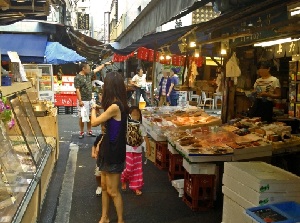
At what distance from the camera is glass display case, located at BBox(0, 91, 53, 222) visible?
3.98m

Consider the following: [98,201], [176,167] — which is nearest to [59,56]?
[176,167]

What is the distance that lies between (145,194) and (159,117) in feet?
10.9

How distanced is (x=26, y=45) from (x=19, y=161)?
1394 cm

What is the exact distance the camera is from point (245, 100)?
11.4 meters

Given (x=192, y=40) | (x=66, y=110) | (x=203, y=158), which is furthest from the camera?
(x=66, y=110)

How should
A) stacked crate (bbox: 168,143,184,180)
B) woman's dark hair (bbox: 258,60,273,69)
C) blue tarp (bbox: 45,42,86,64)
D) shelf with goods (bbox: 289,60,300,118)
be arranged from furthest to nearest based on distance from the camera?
blue tarp (bbox: 45,42,86,64) < woman's dark hair (bbox: 258,60,273,69) < shelf with goods (bbox: 289,60,300,118) < stacked crate (bbox: 168,143,184,180)

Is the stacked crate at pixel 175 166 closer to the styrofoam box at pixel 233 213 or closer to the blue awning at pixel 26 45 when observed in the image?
the styrofoam box at pixel 233 213

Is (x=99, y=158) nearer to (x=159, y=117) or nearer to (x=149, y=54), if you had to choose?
(x=159, y=117)

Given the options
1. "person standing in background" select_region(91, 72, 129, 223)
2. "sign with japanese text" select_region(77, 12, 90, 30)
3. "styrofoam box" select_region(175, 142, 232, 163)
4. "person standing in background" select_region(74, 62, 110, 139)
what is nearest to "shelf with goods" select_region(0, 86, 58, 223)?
"person standing in background" select_region(91, 72, 129, 223)

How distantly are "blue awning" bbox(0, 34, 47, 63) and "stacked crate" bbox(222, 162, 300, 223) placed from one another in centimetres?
1227

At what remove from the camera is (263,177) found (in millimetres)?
4145

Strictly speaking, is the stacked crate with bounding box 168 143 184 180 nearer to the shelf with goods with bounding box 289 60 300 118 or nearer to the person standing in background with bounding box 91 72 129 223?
the person standing in background with bounding box 91 72 129 223

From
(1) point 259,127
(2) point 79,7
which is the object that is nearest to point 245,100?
(1) point 259,127

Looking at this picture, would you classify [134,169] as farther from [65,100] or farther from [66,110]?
[66,110]
